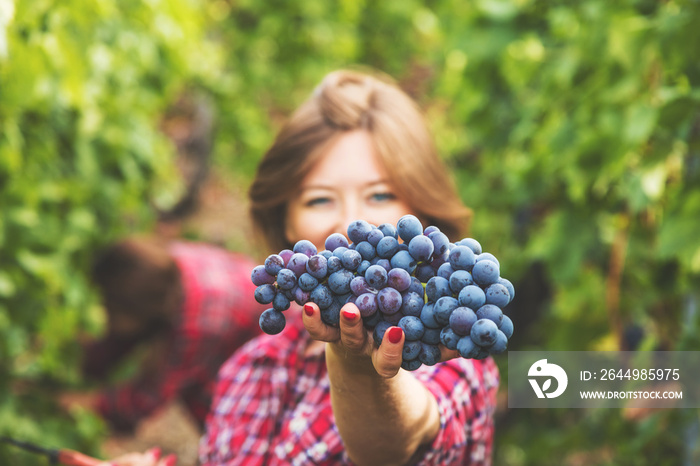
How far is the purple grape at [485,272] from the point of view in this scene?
0.75 m

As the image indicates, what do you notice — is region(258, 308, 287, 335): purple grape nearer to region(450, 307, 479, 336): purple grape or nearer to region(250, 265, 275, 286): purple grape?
region(250, 265, 275, 286): purple grape

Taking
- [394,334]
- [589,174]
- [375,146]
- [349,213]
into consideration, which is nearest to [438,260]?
[394,334]

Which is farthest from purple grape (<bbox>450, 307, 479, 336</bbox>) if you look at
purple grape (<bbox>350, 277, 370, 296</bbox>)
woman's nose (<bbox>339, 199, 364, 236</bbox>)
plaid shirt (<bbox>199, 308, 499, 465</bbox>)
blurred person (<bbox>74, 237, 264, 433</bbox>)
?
blurred person (<bbox>74, 237, 264, 433</bbox>)

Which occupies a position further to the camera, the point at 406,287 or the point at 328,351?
the point at 328,351

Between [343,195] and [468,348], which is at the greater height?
[343,195]

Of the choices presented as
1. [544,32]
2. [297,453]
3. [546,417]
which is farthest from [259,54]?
[297,453]

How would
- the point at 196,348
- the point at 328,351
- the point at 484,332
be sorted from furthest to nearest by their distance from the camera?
the point at 196,348 < the point at 328,351 < the point at 484,332

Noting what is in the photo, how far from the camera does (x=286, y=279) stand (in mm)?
784

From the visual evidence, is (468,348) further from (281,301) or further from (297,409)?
(297,409)

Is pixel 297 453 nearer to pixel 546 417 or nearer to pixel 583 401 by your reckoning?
pixel 583 401

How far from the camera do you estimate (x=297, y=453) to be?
3.91 feet

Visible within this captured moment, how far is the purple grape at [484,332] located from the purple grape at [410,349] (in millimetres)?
77

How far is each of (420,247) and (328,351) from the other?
0.79 feet

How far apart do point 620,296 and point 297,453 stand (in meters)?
1.55
